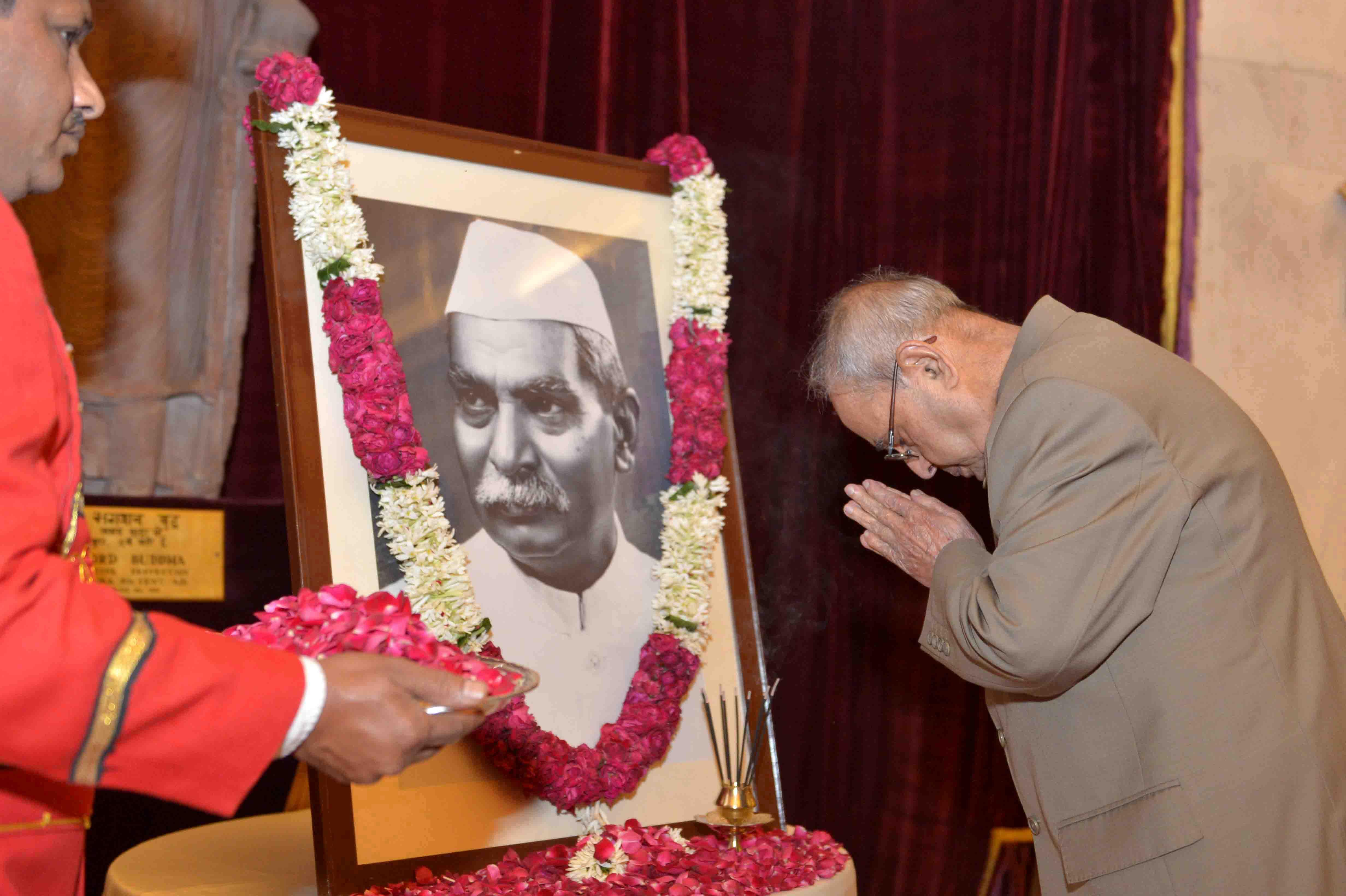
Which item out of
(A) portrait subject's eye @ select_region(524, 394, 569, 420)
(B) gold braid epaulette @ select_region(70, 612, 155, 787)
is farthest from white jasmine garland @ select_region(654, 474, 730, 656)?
(B) gold braid epaulette @ select_region(70, 612, 155, 787)

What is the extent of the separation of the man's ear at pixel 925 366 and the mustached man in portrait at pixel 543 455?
833mm

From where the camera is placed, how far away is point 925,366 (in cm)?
255

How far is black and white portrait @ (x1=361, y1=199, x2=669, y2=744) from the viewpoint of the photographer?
2775 mm

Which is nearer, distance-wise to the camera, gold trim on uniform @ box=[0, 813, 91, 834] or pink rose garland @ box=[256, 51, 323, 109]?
gold trim on uniform @ box=[0, 813, 91, 834]

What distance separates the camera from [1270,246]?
488 centimetres

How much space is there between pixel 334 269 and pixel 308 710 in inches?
56.5

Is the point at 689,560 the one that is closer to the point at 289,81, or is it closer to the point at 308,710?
the point at 289,81

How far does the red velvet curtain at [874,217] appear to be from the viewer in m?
4.33

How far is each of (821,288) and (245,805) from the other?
8.69 feet

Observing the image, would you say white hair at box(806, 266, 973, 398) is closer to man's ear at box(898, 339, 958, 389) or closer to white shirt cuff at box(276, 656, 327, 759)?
man's ear at box(898, 339, 958, 389)

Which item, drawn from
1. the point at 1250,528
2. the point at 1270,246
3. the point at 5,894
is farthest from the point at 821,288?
the point at 5,894

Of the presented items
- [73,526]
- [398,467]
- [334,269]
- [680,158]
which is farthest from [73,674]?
[680,158]

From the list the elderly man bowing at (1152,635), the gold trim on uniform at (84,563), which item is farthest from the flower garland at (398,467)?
the gold trim on uniform at (84,563)

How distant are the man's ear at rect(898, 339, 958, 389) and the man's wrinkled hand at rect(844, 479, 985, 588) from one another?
25 cm
